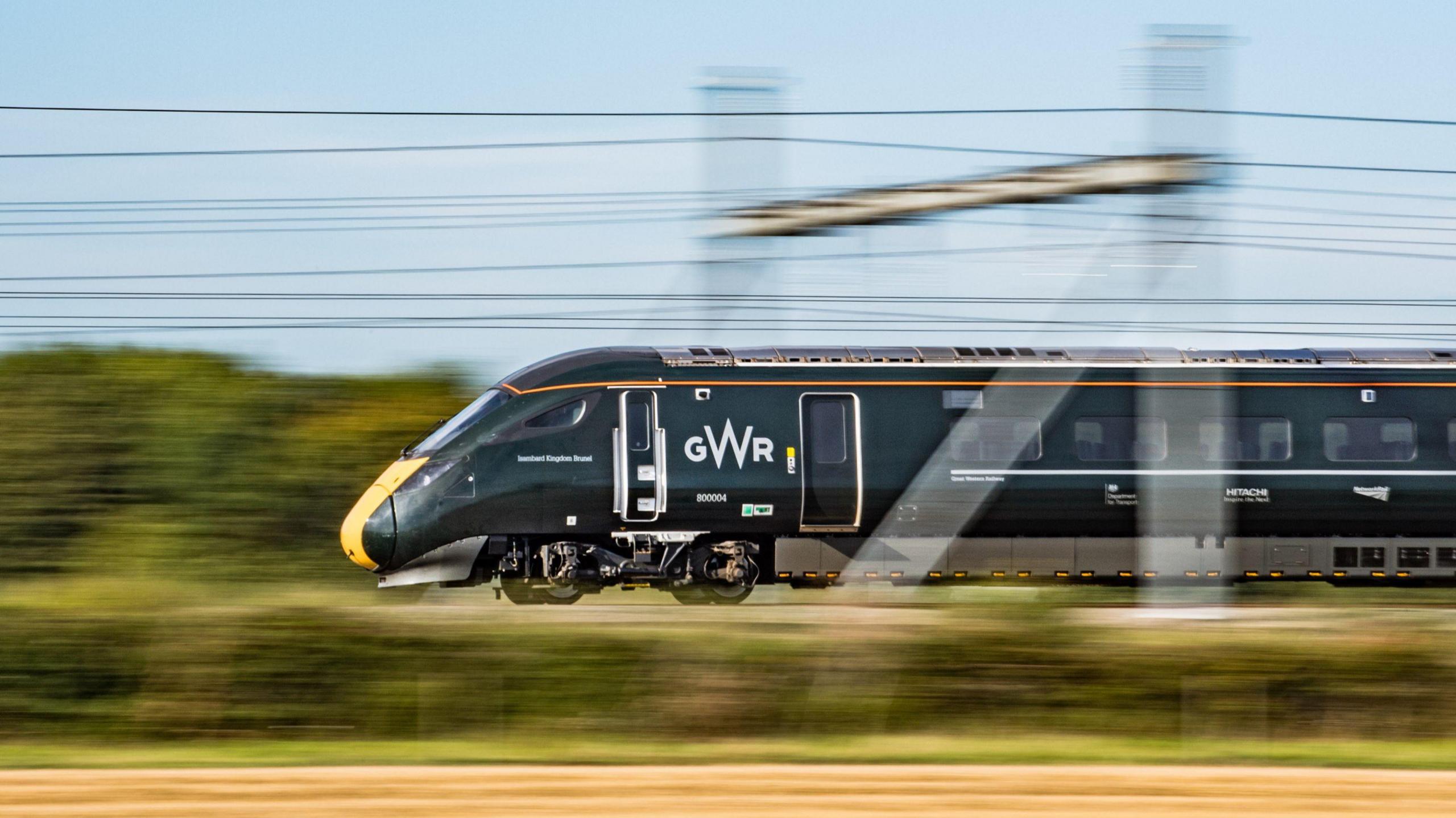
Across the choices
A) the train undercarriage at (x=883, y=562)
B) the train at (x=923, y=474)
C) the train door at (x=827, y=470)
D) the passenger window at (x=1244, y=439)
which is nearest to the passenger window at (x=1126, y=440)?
the train at (x=923, y=474)

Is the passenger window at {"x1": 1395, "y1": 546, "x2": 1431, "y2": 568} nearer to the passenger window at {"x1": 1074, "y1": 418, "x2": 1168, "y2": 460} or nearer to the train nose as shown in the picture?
the passenger window at {"x1": 1074, "y1": 418, "x2": 1168, "y2": 460}

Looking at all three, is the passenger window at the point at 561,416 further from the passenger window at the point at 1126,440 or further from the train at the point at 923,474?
the passenger window at the point at 1126,440

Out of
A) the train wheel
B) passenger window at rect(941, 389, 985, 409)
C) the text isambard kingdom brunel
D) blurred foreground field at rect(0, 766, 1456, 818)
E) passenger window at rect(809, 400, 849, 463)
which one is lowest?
the train wheel

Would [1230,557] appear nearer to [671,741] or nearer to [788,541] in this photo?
[788,541]

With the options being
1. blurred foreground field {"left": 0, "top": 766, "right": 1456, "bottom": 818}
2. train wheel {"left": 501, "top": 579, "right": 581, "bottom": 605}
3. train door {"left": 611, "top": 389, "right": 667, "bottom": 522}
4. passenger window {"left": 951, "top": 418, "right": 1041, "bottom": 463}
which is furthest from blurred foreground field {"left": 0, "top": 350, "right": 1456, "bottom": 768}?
passenger window {"left": 951, "top": 418, "right": 1041, "bottom": 463}

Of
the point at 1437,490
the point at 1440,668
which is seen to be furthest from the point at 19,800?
the point at 1437,490

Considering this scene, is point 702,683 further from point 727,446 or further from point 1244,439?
point 1244,439

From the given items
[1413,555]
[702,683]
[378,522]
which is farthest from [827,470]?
[702,683]

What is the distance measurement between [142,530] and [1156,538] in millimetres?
12966

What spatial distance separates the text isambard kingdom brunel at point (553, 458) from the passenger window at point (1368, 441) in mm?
9019

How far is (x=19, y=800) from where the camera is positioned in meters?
7.70

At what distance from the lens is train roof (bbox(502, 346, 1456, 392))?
17656 millimetres

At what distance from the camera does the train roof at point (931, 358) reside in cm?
1766

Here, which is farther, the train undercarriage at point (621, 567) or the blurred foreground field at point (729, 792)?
the train undercarriage at point (621, 567)
